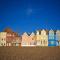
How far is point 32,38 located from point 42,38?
205mm

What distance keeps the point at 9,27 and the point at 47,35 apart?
813 mm

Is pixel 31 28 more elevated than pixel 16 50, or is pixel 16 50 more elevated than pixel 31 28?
pixel 31 28

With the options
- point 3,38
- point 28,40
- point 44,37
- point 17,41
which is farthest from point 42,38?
point 3,38

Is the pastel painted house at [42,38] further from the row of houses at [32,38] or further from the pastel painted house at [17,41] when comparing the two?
the pastel painted house at [17,41]

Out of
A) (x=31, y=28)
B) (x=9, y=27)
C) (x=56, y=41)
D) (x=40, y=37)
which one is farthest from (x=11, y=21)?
(x=56, y=41)

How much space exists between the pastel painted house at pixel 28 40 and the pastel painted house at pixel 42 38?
3.9 inches

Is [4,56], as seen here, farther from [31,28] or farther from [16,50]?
[31,28]

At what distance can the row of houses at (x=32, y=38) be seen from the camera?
314 cm

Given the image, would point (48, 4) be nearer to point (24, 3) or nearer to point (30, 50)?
point (24, 3)

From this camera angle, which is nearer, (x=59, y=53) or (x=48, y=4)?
(x=59, y=53)

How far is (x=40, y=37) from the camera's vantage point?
10.4ft

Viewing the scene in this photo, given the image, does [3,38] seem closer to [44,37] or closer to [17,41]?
[17,41]

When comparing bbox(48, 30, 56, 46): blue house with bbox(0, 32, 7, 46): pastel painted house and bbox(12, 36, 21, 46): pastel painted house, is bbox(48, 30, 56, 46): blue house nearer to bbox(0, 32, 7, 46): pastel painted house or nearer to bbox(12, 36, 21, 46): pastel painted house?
bbox(12, 36, 21, 46): pastel painted house

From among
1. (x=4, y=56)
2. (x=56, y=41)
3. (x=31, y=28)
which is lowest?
(x=4, y=56)
